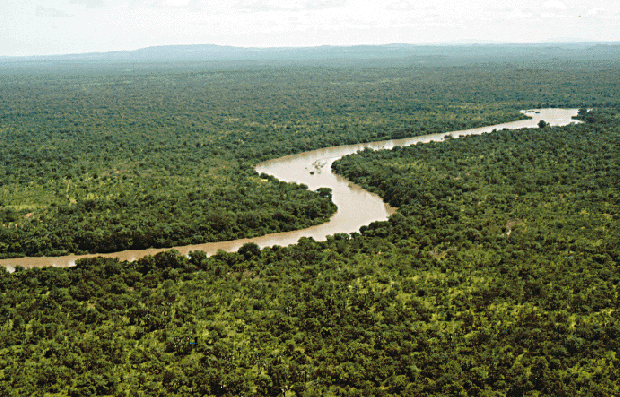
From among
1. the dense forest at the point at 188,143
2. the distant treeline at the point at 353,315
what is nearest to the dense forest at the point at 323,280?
the distant treeline at the point at 353,315

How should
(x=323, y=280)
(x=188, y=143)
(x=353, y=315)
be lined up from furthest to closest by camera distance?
(x=188, y=143), (x=323, y=280), (x=353, y=315)

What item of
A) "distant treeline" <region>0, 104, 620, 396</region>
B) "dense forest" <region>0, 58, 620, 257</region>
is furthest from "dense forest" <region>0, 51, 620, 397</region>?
"dense forest" <region>0, 58, 620, 257</region>

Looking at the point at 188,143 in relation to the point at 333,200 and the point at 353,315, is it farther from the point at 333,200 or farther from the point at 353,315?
the point at 353,315

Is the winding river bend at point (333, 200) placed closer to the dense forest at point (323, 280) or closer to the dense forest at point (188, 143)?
the dense forest at point (188, 143)

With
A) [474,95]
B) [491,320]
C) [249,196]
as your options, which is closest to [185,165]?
[249,196]

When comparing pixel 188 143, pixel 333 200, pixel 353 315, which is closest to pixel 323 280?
pixel 353 315

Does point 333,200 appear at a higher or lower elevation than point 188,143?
lower

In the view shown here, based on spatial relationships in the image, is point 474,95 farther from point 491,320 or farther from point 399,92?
point 491,320
